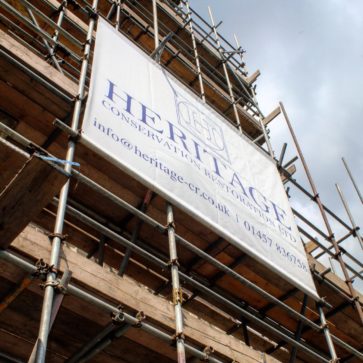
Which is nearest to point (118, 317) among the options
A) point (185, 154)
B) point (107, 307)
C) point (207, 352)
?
point (107, 307)

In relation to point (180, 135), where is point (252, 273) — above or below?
below

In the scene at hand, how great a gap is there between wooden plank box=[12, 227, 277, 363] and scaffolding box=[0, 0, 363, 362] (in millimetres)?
13

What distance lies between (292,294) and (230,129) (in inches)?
103

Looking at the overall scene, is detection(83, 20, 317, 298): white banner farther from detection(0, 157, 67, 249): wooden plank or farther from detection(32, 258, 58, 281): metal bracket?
detection(0, 157, 67, 249): wooden plank

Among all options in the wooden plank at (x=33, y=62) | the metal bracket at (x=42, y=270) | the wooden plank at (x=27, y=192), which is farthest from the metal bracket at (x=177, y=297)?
the wooden plank at (x=33, y=62)

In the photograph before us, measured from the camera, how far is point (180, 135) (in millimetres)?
5336

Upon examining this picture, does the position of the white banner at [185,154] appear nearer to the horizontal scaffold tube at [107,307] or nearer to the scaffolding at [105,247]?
the scaffolding at [105,247]

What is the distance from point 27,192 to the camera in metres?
2.36

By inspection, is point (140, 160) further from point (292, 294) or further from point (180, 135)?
point (292, 294)

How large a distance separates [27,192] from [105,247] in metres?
3.16

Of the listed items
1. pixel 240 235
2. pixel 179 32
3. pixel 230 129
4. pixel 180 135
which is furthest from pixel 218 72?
pixel 240 235

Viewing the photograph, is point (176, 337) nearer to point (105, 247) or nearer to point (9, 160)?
point (9, 160)

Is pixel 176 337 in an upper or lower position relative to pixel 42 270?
lower

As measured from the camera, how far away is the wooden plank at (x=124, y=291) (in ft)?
9.59
